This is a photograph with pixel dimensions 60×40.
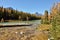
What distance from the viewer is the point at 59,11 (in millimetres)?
10422

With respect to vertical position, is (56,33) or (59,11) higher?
(59,11)

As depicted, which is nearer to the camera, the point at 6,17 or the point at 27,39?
the point at 27,39

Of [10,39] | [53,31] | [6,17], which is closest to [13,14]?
[6,17]

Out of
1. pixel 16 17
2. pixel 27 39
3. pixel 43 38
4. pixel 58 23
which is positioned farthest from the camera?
pixel 16 17

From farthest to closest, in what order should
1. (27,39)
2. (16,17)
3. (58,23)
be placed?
(16,17), (27,39), (58,23)

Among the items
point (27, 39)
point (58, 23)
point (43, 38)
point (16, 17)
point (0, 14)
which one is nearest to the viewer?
point (58, 23)

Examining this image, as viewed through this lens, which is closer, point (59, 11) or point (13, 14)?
point (59, 11)

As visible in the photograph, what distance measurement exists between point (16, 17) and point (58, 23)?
99.9 m

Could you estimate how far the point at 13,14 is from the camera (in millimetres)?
109875

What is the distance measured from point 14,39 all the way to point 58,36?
9562mm

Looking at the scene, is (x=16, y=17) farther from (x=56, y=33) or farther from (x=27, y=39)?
(x=56, y=33)

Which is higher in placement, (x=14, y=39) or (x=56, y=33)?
(x=56, y=33)

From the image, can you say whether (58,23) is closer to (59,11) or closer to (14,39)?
(59,11)

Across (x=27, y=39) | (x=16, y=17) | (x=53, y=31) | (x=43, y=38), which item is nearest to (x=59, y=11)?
(x=53, y=31)
